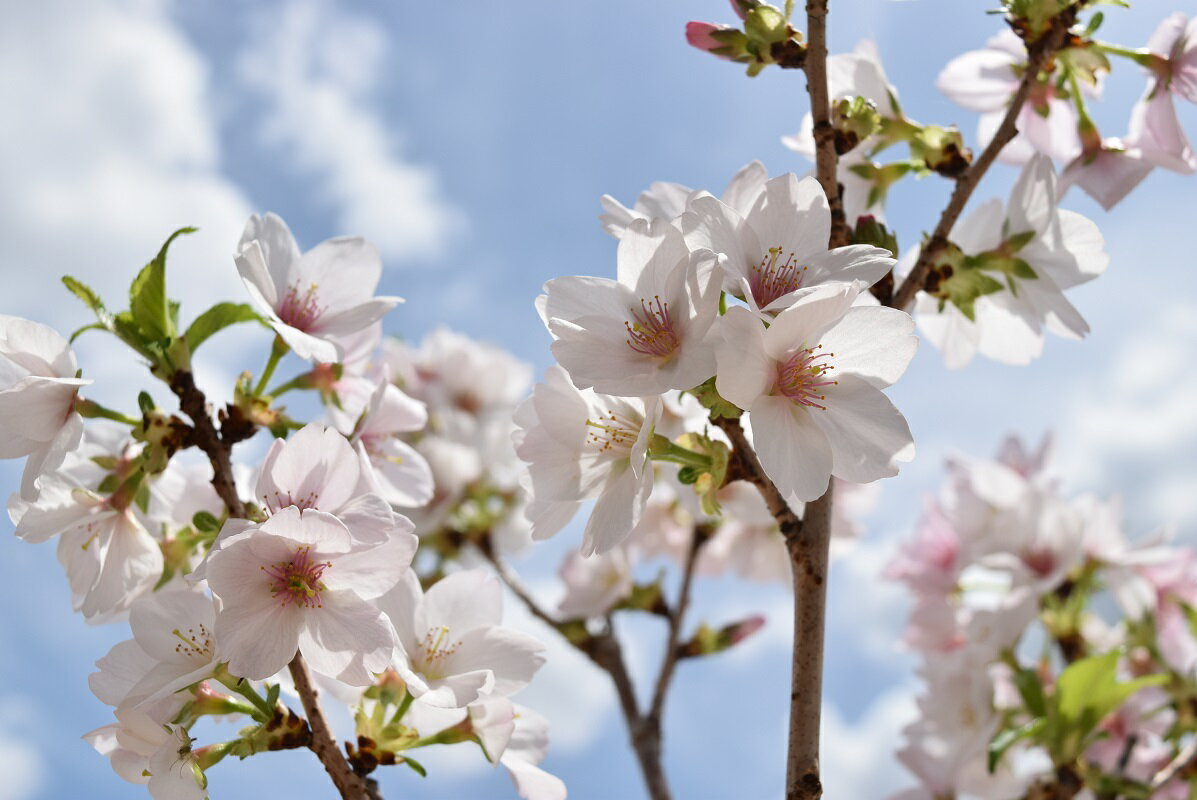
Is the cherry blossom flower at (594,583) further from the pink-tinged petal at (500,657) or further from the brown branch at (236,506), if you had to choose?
the brown branch at (236,506)

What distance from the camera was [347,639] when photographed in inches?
45.0

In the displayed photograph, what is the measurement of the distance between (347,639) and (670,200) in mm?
670

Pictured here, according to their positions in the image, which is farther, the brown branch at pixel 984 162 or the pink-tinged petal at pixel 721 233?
the brown branch at pixel 984 162

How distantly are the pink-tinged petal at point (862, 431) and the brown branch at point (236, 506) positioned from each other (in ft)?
2.25

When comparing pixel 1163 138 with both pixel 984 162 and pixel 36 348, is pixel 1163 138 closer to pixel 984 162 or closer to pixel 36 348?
pixel 984 162

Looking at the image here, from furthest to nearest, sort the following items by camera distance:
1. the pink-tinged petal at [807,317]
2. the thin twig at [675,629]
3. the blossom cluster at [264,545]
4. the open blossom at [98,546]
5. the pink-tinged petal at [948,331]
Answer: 1. the thin twig at [675,629]
2. the pink-tinged petal at [948,331]
3. the open blossom at [98,546]
4. the blossom cluster at [264,545]
5. the pink-tinged petal at [807,317]

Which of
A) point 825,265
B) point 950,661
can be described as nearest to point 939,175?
point 825,265

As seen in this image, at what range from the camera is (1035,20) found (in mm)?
1585

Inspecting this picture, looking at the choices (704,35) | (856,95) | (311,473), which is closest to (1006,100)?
(856,95)

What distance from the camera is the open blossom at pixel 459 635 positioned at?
1.33m

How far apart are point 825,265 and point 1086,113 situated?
2.90ft

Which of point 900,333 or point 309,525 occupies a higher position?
point 900,333

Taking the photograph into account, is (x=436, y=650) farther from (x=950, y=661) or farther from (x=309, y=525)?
(x=950, y=661)

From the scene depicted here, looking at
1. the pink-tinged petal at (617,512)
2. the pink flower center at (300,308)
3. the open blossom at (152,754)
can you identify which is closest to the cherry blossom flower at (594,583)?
the pink flower center at (300,308)
